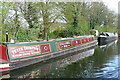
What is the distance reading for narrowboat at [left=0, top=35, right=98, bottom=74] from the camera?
7.31m

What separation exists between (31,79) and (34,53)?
2.51 m

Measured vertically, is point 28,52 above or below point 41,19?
below

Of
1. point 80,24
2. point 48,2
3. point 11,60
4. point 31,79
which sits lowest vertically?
point 31,79

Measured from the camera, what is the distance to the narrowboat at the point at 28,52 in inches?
288

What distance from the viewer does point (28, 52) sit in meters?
8.32

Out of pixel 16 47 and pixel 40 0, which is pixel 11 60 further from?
pixel 40 0

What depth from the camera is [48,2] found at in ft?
61.7

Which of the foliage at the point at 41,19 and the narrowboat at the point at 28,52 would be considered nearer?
the narrowboat at the point at 28,52

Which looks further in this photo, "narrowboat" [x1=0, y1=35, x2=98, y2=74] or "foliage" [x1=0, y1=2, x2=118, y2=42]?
"foliage" [x1=0, y1=2, x2=118, y2=42]

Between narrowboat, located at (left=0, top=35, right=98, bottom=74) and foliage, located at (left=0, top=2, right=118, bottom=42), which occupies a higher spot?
foliage, located at (left=0, top=2, right=118, bottom=42)

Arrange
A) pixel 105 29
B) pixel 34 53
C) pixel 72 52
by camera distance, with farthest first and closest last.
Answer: pixel 105 29 < pixel 72 52 < pixel 34 53

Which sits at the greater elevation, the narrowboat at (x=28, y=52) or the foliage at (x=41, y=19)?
the foliage at (x=41, y=19)

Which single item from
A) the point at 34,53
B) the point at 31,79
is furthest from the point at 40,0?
the point at 31,79

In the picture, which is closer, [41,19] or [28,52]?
[28,52]
